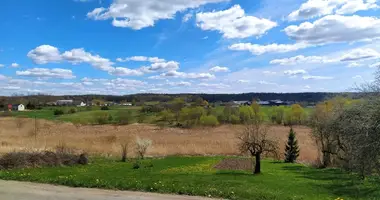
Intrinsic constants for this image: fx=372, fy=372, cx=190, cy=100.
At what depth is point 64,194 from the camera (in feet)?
45.3

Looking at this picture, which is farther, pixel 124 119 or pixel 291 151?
pixel 124 119

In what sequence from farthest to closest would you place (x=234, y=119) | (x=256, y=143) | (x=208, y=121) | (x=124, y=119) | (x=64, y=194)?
1. (x=234, y=119)
2. (x=208, y=121)
3. (x=124, y=119)
4. (x=256, y=143)
5. (x=64, y=194)

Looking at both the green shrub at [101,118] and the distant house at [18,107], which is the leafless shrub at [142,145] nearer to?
the green shrub at [101,118]

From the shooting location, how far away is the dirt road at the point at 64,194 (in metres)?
13.2

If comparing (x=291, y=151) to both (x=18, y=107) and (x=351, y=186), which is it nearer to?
(x=351, y=186)

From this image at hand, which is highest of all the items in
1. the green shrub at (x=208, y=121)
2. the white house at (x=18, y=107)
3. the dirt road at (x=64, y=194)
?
the white house at (x=18, y=107)

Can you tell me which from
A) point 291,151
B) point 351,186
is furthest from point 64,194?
point 291,151

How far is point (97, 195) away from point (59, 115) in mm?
91864

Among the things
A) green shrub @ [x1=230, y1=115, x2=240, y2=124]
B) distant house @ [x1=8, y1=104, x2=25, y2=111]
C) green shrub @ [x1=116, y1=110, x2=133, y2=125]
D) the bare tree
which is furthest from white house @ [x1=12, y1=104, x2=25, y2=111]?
the bare tree

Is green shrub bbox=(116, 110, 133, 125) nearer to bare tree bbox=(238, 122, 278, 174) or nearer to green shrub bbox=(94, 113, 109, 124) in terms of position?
green shrub bbox=(94, 113, 109, 124)

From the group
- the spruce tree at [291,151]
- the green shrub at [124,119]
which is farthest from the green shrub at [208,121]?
the spruce tree at [291,151]

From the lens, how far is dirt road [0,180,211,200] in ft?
43.2

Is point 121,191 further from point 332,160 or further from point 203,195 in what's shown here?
point 332,160

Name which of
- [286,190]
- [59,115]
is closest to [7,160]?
[286,190]
